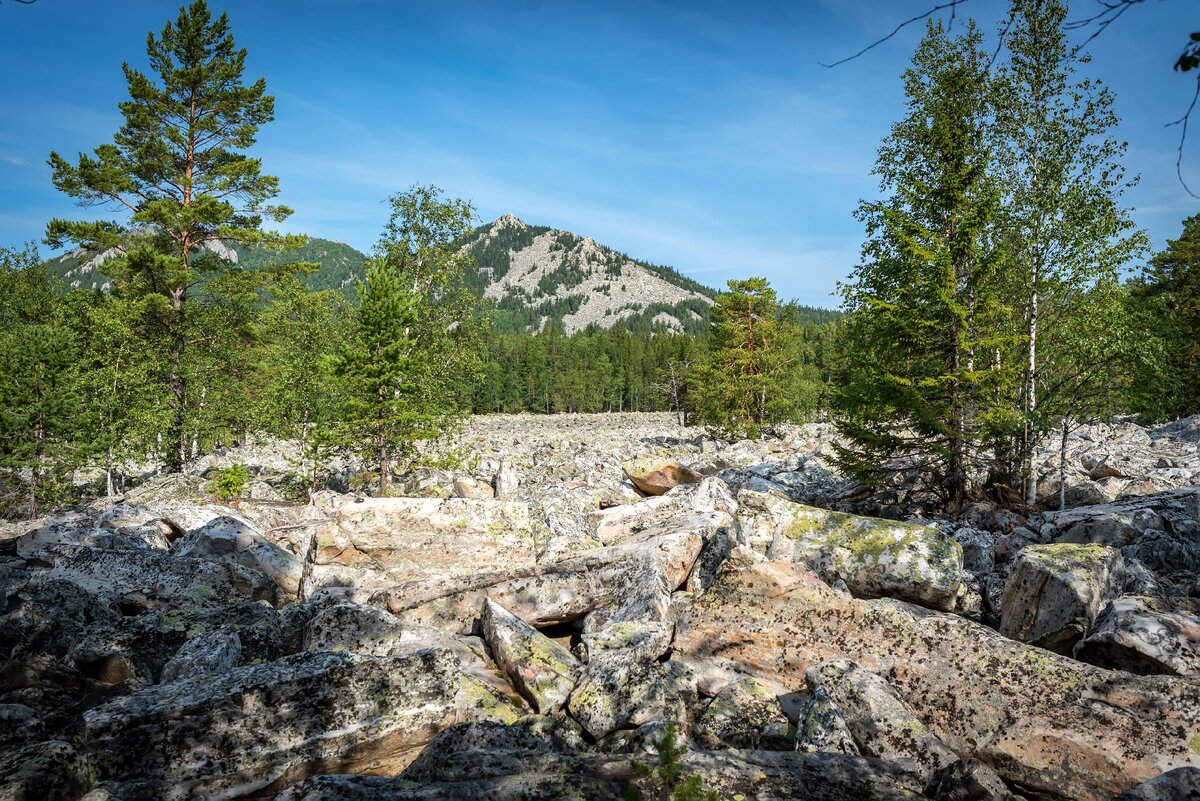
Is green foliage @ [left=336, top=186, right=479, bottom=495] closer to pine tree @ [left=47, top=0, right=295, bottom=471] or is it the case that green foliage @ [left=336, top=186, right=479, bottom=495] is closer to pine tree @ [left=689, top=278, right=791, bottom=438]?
pine tree @ [left=47, top=0, right=295, bottom=471]

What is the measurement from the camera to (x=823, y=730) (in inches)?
192

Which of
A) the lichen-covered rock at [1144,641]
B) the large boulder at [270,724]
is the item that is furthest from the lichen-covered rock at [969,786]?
the large boulder at [270,724]

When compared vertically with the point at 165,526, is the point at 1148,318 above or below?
above

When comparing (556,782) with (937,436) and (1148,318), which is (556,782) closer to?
(937,436)

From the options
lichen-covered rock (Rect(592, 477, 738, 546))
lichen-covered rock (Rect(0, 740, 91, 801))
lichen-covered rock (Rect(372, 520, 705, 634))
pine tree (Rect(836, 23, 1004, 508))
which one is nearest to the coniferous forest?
pine tree (Rect(836, 23, 1004, 508))

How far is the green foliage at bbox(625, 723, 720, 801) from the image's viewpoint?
316 cm

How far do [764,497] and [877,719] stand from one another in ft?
18.9

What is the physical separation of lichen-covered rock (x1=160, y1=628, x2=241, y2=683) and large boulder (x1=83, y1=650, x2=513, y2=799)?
0.60 m

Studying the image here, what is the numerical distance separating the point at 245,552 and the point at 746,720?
358 inches

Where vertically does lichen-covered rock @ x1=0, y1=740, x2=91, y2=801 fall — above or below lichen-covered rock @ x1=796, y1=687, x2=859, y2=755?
above

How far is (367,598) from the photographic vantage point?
8445 millimetres

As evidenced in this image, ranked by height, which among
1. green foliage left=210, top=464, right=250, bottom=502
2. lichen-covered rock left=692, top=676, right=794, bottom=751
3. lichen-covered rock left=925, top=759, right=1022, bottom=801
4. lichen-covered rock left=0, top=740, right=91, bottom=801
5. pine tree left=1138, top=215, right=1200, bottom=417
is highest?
pine tree left=1138, top=215, right=1200, bottom=417

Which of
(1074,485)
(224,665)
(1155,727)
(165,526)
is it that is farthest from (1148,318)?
(165,526)

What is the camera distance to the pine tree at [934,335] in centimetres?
1323
